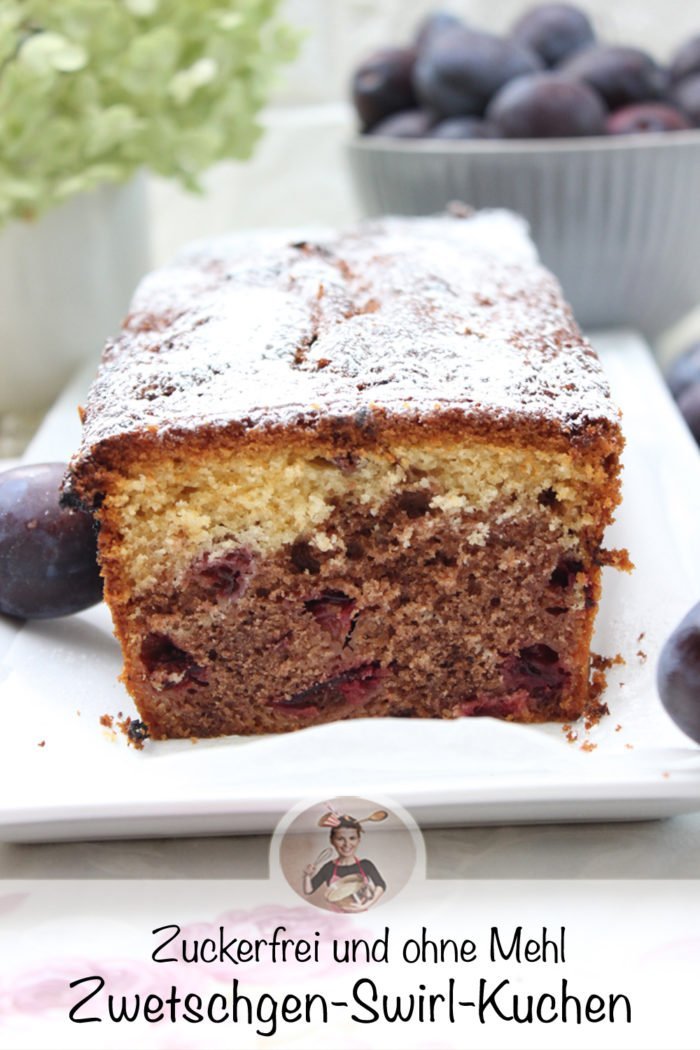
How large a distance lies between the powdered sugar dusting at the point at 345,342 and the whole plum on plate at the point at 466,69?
647mm

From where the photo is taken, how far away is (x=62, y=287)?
236cm

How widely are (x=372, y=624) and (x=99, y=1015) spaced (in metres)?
0.53

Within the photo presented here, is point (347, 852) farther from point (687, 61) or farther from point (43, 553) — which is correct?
point (687, 61)

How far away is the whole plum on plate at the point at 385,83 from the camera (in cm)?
252

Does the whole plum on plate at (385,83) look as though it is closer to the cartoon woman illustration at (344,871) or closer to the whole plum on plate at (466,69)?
the whole plum on plate at (466,69)

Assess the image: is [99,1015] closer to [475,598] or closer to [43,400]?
[475,598]

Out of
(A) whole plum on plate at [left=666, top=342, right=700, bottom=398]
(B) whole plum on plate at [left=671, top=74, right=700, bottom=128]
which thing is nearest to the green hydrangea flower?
(B) whole plum on plate at [left=671, top=74, right=700, bottom=128]

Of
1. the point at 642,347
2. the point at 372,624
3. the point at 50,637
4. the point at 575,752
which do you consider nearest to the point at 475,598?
the point at 372,624

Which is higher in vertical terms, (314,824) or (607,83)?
(607,83)

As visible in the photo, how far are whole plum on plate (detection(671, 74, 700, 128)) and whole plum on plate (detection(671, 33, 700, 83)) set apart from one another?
2 cm

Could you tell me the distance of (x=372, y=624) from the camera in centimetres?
136

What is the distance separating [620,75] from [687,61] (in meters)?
0.18

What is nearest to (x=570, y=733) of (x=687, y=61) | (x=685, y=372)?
(x=685, y=372)

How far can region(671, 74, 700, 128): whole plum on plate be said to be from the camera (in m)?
2.38
